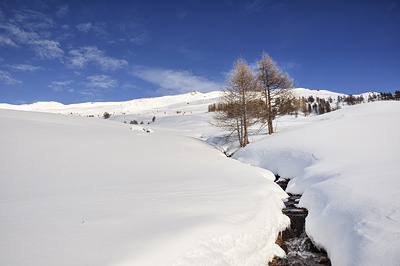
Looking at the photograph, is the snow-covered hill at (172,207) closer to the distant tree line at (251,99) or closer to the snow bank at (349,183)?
the snow bank at (349,183)

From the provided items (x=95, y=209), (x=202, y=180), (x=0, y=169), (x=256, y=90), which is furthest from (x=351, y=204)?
(x=256, y=90)

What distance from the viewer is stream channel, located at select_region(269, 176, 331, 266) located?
3.29m

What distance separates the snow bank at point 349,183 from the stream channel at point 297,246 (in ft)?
0.55

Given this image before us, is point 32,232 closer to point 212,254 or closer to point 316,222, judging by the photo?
point 212,254

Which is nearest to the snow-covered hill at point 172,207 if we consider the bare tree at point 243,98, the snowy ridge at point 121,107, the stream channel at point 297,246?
the stream channel at point 297,246

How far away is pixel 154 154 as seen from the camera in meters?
7.85

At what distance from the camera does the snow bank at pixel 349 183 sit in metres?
2.78

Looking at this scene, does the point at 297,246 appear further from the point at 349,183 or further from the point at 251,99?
the point at 251,99

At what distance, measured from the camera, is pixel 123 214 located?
2943mm

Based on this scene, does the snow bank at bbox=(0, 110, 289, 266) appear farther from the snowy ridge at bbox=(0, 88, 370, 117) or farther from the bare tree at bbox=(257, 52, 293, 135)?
the snowy ridge at bbox=(0, 88, 370, 117)

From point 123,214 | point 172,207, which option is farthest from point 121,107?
point 123,214

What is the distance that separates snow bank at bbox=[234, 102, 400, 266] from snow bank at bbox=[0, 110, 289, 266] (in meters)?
0.94

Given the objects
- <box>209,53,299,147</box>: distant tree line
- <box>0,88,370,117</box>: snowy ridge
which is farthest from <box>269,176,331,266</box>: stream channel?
<box>0,88,370,117</box>: snowy ridge

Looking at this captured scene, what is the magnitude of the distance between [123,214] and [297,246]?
3.24 m
